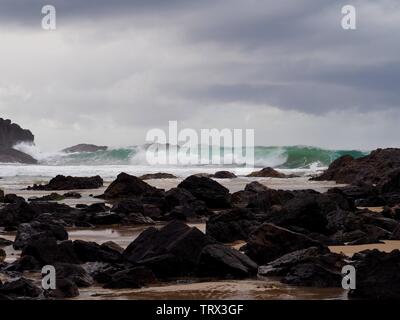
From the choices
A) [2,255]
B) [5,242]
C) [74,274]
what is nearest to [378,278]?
[74,274]

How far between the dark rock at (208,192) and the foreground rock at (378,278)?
36.2 ft

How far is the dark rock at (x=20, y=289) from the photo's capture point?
718cm

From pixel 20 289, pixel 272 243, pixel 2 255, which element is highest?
pixel 272 243

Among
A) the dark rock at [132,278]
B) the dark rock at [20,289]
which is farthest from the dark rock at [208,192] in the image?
the dark rock at [20,289]

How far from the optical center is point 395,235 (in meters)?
11.6

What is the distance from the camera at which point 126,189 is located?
2220 centimetres

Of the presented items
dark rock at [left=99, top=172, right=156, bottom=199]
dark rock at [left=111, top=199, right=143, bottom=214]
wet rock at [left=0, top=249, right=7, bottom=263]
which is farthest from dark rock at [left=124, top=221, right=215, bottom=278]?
dark rock at [left=99, top=172, right=156, bottom=199]

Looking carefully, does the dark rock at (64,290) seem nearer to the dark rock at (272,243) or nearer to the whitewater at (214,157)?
the dark rock at (272,243)

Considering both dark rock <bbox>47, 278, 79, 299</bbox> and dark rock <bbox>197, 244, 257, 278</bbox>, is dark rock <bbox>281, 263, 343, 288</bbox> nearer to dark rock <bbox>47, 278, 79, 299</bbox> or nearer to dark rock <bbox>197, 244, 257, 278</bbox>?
dark rock <bbox>197, 244, 257, 278</bbox>

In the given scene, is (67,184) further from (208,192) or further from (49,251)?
(49,251)

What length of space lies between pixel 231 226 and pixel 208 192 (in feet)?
22.3
